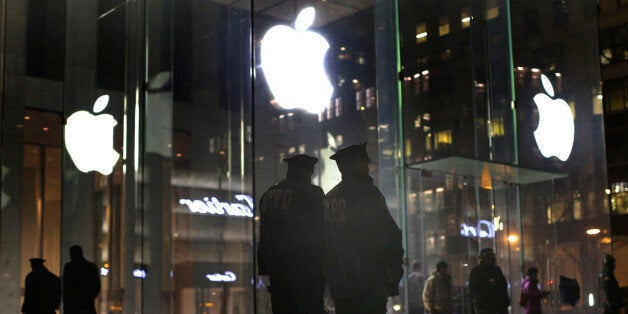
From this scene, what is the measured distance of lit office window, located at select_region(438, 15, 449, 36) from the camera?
1238 cm

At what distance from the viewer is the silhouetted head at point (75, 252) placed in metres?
9.70

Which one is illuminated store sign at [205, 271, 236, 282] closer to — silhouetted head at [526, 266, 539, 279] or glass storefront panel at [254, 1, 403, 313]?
glass storefront panel at [254, 1, 403, 313]

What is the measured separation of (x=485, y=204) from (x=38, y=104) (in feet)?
20.4

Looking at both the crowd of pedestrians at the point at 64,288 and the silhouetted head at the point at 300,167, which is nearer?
the silhouetted head at the point at 300,167

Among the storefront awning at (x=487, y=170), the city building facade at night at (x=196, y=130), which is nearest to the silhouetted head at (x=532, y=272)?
the city building facade at night at (x=196, y=130)

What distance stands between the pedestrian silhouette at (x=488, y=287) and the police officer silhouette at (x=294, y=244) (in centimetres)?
437

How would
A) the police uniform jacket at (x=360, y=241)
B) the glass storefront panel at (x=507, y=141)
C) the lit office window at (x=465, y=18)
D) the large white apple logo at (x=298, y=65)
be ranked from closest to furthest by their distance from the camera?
the police uniform jacket at (x=360, y=241), the large white apple logo at (x=298, y=65), the glass storefront panel at (x=507, y=141), the lit office window at (x=465, y=18)

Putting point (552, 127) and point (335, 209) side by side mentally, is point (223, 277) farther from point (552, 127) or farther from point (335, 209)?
point (552, 127)

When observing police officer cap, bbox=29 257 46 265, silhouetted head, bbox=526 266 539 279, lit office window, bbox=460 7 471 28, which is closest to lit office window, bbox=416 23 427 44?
lit office window, bbox=460 7 471 28

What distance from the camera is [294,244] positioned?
637 centimetres

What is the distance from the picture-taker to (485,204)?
41.4 ft

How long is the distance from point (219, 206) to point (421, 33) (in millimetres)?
3797

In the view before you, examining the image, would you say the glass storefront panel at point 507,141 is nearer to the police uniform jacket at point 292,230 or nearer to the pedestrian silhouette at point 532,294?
the pedestrian silhouette at point 532,294

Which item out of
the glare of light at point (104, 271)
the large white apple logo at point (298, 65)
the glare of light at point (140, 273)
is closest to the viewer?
the glare of light at point (140, 273)
